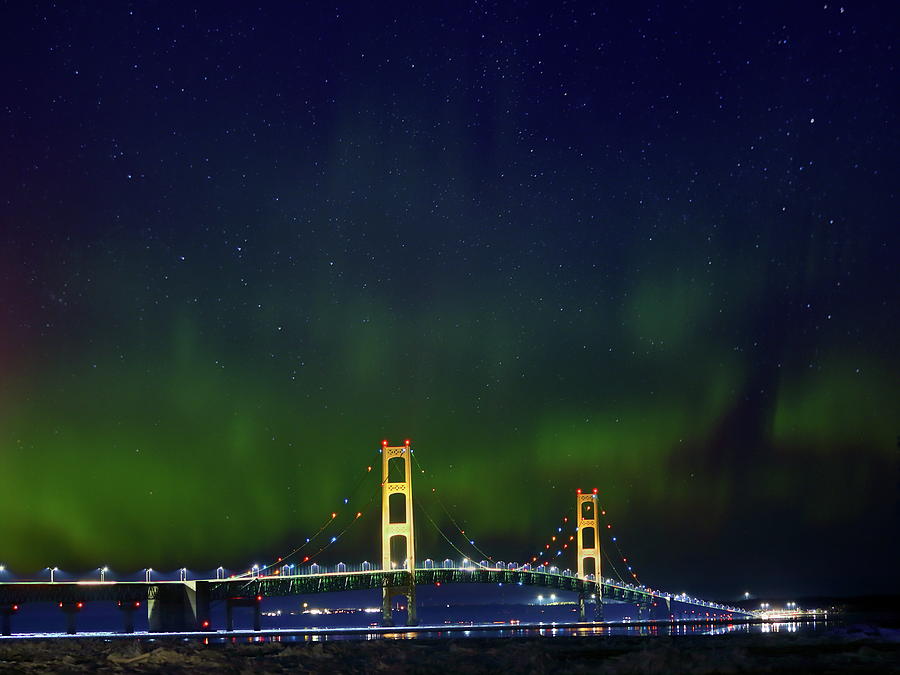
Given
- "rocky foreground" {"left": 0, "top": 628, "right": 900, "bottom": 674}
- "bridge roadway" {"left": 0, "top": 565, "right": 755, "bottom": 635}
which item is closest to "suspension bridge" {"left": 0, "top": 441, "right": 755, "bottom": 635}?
"bridge roadway" {"left": 0, "top": 565, "right": 755, "bottom": 635}

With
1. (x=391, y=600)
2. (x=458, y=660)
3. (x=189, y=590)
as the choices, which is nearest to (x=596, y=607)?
(x=391, y=600)

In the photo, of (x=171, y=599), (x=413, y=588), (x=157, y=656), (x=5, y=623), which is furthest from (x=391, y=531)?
(x=157, y=656)

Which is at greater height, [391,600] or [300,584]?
[300,584]

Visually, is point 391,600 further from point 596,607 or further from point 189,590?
point 596,607

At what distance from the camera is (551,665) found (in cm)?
3184

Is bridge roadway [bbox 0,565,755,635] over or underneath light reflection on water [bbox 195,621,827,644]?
over

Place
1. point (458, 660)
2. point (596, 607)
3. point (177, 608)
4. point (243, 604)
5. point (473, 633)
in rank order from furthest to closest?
point (596, 607) → point (243, 604) → point (177, 608) → point (473, 633) → point (458, 660)

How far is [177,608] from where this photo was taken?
299 ft

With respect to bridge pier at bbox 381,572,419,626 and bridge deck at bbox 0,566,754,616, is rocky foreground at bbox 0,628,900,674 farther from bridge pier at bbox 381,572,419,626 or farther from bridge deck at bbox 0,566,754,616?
bridge pier at bbox 381,572,419,626

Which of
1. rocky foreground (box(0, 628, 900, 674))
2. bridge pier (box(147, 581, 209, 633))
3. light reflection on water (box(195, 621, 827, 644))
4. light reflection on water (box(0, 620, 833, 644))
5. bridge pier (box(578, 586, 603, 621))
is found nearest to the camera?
rocky foreground (box(0, 628, 900, 674))

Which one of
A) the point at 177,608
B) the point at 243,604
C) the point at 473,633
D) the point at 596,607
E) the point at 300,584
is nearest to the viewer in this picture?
the point at 473,633

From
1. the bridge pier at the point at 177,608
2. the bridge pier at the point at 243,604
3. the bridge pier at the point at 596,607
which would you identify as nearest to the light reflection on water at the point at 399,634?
the bridge pier at the point at 177,608

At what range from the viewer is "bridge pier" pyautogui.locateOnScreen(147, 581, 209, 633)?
89688 mm

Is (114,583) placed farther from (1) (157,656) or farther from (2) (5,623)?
(1) (157,656)
